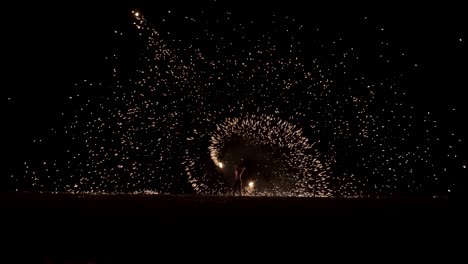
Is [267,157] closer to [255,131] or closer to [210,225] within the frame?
[255,131]

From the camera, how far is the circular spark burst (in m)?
7.84

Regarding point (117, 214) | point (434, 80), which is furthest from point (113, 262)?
point (434, 80)

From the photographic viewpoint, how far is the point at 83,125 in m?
7.91

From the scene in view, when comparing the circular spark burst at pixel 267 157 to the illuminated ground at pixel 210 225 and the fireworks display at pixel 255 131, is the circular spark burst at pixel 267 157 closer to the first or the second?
the fireworks display at pixel 255 131

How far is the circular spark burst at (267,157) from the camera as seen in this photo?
7.84 meters

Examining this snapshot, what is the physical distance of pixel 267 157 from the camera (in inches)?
364

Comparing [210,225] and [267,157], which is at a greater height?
[267,157]

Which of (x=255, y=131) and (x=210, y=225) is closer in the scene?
(x=210, y=225)

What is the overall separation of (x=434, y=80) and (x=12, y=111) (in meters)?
7.03

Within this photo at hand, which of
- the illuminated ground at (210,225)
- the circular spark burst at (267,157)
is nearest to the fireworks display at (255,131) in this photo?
the circular spark burst at (267,157)

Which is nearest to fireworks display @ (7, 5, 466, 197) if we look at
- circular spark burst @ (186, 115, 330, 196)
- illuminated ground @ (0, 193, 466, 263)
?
circular spark burst @ (186, 115, 330, 196)

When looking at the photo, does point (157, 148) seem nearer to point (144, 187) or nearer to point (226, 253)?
point (144, 187)

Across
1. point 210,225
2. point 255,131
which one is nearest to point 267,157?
point 255,131

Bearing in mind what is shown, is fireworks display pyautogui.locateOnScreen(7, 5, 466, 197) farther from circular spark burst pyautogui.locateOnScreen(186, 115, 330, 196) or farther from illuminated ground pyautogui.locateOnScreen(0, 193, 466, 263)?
illuminated ground pyautogui.locateOnScreen(0, 193, 466, 263)
